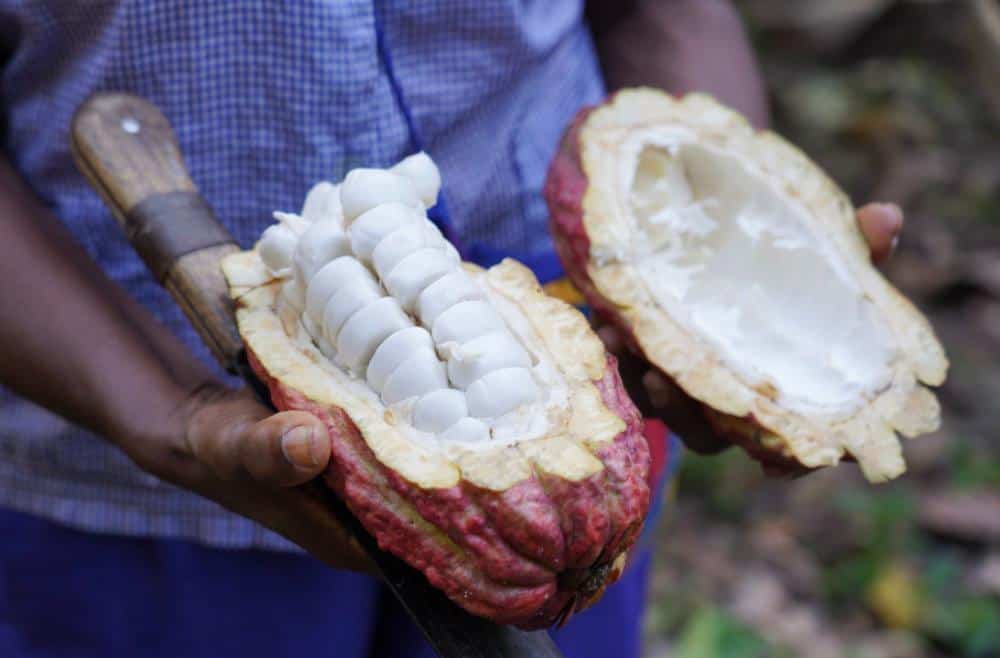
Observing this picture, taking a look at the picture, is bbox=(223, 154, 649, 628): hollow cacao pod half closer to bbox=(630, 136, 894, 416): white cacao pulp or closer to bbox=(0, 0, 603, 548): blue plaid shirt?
bbox=(0, 0, 603, 548): blue plaid shirt

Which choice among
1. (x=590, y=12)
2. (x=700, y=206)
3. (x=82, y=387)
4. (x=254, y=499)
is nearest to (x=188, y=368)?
(x=82, y=387)

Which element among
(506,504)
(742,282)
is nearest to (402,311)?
(506,504)

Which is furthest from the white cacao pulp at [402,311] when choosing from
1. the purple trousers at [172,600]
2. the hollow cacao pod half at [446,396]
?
the purple trousers at [172,600]

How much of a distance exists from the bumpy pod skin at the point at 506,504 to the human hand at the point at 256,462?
42mm

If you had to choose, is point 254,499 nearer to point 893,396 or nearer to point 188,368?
point 188,368

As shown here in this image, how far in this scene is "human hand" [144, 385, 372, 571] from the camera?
2.75 feet

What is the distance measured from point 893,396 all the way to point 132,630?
0.91 metres

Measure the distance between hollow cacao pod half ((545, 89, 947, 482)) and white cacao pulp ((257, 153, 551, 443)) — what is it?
0.81 feet

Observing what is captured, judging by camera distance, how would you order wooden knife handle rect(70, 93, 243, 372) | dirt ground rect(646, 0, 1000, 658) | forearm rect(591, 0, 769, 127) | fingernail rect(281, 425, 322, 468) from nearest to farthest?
fingernail rect(281, 425, 322, 468)
wooden knife handle rect(70, 93, 243, 372)
forearm rect(591, 0, 769, 127)
dirt ground rect(646, 0, 1000, 658)

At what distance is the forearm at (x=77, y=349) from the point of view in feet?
3.51

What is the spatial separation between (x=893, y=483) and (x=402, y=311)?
2.02m

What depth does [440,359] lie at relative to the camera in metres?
0.94

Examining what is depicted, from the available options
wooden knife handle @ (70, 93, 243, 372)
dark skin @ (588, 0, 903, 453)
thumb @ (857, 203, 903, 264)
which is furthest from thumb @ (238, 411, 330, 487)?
dark skin @ (588, 0, 903, 453)

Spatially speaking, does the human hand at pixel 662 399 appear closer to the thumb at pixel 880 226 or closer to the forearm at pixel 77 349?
the thumb at pixel 880 226
